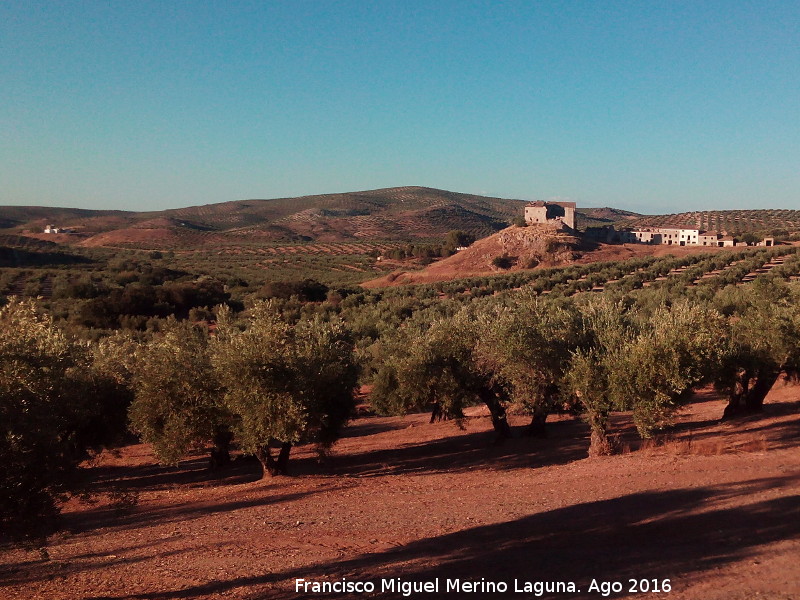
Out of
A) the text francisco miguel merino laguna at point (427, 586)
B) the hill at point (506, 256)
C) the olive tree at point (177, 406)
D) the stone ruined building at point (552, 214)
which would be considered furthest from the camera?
the stone ruined building at point (552, 214)

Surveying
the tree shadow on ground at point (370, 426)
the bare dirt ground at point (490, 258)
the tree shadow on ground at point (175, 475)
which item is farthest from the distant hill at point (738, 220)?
the tree shadow on ground at point (175, 475)

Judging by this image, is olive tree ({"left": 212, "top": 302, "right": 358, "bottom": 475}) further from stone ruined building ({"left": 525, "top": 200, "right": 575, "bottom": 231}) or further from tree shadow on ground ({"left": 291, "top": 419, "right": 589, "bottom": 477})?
stone ruined building ({"left": 525, "top": 200, "right": 575, "bottom": 231})

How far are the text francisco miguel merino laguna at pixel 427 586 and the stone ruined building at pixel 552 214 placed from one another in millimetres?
95589

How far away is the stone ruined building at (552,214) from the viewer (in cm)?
10559

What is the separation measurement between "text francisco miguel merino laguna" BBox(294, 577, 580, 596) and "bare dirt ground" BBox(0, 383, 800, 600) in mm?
133

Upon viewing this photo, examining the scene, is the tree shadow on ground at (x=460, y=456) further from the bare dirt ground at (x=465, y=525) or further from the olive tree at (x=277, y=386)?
the olive tree at (x=277, y=386)

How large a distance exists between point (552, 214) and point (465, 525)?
10735 centimetres

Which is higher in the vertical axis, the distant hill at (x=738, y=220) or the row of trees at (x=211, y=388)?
the distant hill at (x=738, y=220)

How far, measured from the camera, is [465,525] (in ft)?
44.3

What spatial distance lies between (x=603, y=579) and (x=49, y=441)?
9551 mm

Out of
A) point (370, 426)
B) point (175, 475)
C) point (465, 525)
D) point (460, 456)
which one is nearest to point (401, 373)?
point (460, 456)

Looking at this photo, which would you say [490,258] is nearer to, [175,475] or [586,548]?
[175,475]

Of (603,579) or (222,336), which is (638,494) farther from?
(222,336)

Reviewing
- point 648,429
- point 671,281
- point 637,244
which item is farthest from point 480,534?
point 637,244
